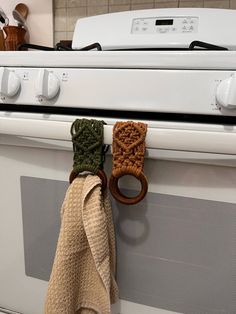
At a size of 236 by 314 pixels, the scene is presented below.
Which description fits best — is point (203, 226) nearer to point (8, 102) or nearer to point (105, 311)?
point (105, 311)

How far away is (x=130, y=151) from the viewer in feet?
1.42

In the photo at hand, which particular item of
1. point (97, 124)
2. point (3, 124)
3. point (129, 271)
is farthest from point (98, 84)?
point (129, 271)

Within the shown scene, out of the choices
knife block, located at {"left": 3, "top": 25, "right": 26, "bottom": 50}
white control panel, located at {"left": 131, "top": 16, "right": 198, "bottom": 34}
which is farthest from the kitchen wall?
white control panel, located at {"left": 131, "top": 16, "right": 198, "bottom": 34}

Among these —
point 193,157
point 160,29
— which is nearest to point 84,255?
point 193,157

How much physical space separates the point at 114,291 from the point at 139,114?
306mm

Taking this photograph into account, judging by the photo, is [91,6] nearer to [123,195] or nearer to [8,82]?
[8,82]

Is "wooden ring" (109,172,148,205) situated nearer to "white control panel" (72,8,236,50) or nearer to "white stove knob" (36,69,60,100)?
"white stove knob" (36,69,60,100)

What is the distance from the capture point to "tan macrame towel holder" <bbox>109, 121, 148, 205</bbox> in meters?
0.43

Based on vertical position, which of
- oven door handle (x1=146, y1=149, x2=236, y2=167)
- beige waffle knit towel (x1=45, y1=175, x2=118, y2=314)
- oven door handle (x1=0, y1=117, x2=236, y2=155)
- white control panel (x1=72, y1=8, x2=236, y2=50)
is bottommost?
beige waffle knit towel (x1=45, y1=175, x2=118, y2=314)

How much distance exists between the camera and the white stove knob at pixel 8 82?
0.51 metres

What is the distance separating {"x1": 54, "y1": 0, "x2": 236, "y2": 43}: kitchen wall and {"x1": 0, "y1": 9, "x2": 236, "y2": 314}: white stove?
2.04 feet

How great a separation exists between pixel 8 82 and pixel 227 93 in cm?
A: 36

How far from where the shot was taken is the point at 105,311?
49 centimetres

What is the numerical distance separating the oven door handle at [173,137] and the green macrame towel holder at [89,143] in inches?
0.4
